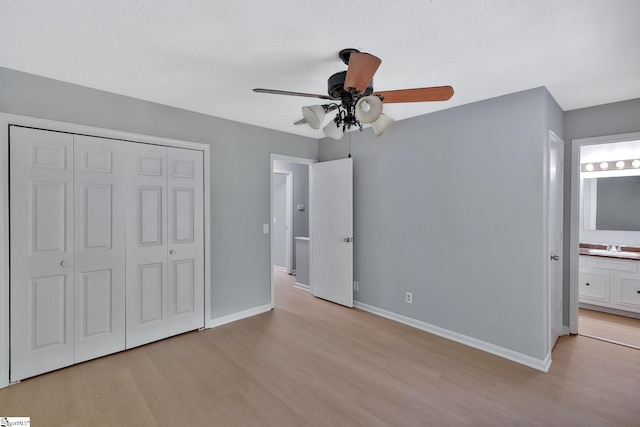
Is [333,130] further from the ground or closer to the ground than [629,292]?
further from the ground

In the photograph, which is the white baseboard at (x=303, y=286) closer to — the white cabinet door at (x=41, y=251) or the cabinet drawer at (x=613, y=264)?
the white cabinet door at (x=41, y=251)

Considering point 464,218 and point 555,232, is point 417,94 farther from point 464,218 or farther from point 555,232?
point 555,232

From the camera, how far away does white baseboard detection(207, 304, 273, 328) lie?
132 inches

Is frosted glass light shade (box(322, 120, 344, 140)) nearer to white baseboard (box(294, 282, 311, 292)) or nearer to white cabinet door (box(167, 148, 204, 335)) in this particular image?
white cabinet door (box(167, 148, 204, 335))

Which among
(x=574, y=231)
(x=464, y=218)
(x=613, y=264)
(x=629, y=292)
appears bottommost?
(x=629, y=292)

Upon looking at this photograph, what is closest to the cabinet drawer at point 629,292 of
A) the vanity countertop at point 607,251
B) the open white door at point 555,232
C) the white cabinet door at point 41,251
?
the vanity countertop at point 607,251

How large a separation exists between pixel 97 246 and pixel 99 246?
0.05 ft

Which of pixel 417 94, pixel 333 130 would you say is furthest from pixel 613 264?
A: pixel 333 130

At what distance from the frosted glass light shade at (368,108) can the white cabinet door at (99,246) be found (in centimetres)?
231

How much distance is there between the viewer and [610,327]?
131 inches

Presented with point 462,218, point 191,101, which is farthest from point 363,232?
point 191,101

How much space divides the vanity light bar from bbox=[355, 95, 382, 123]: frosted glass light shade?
434 cm

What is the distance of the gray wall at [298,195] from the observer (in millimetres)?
5846

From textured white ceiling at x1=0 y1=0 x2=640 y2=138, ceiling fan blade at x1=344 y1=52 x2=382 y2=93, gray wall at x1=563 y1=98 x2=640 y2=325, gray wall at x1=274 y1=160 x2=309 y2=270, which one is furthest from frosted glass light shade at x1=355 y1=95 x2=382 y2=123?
gray wall at x1=274 y1=160 x2=309 y2=270
